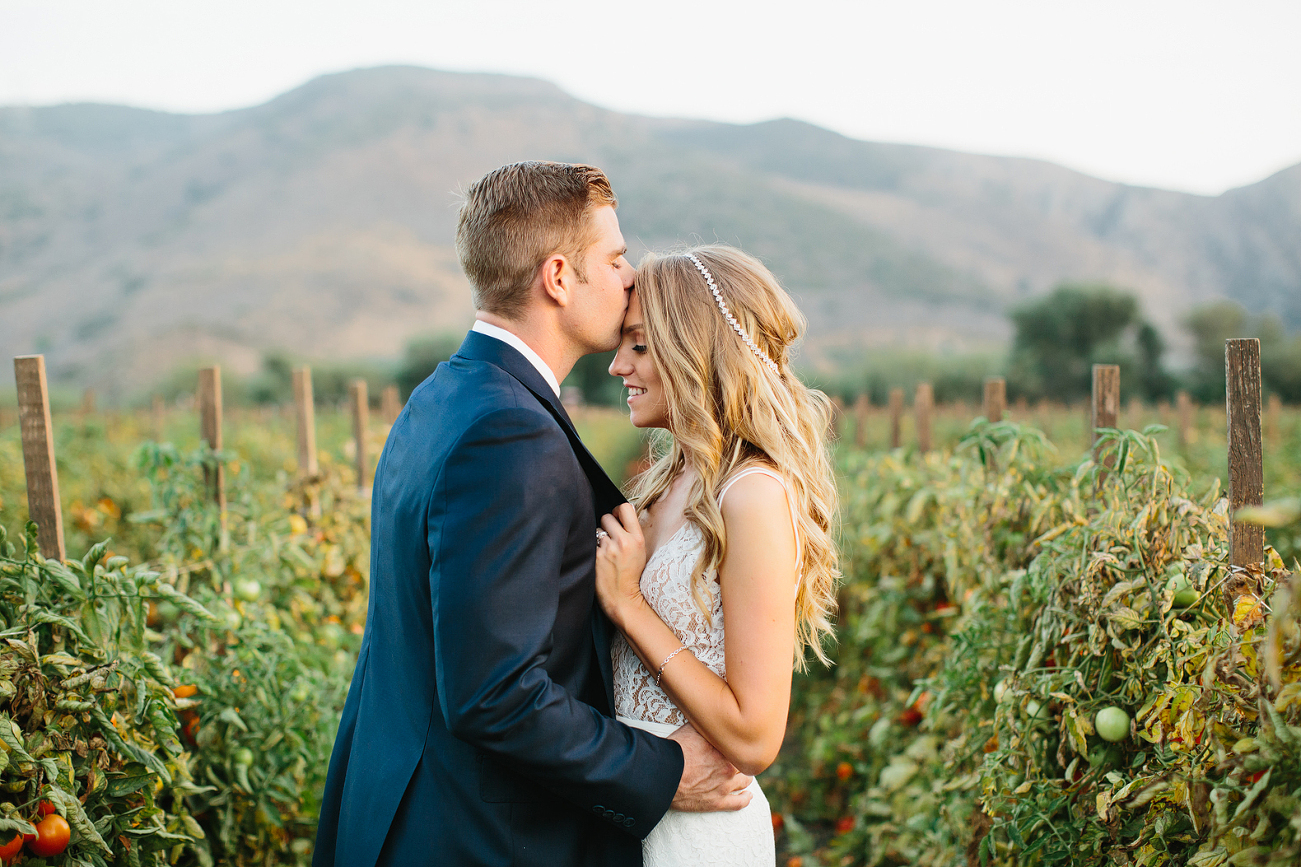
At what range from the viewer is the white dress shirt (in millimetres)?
1688

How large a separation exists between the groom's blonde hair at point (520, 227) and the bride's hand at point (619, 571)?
0.50 metres

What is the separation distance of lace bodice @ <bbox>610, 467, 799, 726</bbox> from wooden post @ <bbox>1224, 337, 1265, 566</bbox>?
89cm

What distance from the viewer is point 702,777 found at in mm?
1687

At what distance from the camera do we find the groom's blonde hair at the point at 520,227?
1695 millimetres

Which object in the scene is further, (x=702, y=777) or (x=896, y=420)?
(x=896, y=420)

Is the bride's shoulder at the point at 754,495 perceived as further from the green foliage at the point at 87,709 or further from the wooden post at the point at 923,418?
the wooden post at the point at 923,418

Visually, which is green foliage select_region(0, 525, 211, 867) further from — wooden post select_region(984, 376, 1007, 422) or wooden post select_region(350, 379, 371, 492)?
wooden post select_region(984, 376, 1007, 422)

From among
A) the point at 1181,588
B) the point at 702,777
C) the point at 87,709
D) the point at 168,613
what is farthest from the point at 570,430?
the point at 168,613

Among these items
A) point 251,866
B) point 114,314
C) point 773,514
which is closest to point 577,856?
point 773,514

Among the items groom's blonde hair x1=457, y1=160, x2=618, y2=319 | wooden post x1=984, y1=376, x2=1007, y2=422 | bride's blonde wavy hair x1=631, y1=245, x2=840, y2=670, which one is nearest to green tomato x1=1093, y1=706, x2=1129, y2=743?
bride's blonde wavy hair x1=631, y1=245, x2=840, y2=670

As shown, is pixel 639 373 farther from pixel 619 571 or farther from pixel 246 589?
pixel 246 589

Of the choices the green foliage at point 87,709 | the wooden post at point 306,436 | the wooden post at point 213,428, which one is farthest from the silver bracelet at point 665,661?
the wooden post at point 306,436

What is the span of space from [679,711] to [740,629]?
250 mm

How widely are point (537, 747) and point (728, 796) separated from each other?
0.51 m
